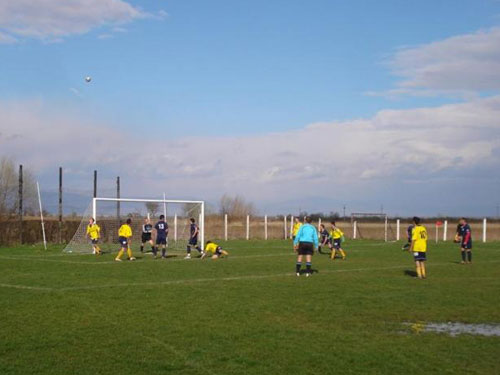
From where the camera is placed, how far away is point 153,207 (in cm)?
4025

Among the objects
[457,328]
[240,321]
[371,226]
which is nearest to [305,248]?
[240,321]

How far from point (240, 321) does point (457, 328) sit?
3.89 metres

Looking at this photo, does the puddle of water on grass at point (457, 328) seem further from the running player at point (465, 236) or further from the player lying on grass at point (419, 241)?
the running player at point (465, 236)

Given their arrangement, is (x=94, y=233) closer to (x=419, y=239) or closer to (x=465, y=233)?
(x=465, y=233)

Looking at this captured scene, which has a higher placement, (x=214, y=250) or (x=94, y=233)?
(x=94, y=233)

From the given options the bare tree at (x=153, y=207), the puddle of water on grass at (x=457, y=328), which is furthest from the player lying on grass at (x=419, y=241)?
the bare tree at (x=153, y=207)

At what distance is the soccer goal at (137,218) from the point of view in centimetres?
3641

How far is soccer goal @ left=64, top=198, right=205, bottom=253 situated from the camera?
36.4 meters

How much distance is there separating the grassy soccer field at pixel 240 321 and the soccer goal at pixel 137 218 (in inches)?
510

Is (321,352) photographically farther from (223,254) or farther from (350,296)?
(223,254)

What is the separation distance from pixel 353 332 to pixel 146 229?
2316 cm

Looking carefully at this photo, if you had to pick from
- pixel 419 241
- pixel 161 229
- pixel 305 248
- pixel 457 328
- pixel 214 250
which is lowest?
pixel 457 328

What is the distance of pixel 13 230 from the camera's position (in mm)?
41719

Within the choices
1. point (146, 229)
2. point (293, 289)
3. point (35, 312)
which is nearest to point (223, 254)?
point (146, 229)
